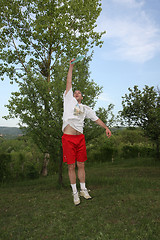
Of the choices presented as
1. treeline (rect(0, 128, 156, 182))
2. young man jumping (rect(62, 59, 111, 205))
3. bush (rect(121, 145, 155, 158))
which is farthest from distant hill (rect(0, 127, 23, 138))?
bush (rect(121, 145, 155, 158))

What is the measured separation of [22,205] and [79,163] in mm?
3909

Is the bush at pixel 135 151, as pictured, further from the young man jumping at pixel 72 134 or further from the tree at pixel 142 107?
A: the young man jumping at pixel 72 134

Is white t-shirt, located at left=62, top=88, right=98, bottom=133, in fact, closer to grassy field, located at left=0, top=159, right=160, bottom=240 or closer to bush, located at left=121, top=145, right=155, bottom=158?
grassy field, located at left=0, top=159, right=160, bottom=240

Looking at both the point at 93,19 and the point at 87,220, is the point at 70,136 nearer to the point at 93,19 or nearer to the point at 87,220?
the point at 87,220

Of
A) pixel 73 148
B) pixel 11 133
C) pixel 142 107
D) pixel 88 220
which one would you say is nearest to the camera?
pixel 73 148

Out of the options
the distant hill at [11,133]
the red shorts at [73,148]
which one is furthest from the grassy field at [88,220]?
the distant hill at [11,133]

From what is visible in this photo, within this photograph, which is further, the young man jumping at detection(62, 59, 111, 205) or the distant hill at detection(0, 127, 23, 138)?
the distant hill at detection(0, 127, 23, 138)

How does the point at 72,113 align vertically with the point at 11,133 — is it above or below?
below

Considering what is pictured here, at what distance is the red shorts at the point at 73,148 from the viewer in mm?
4285

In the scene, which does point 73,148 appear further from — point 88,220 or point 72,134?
point 88,220

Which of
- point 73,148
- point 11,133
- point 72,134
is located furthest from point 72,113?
point 11,133

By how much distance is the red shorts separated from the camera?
14.1 ft

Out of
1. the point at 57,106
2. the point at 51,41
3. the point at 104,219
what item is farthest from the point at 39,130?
the point at 51,41

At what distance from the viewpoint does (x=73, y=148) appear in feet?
14.2
